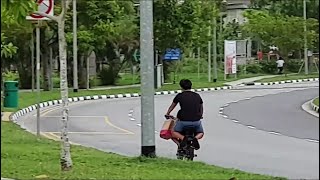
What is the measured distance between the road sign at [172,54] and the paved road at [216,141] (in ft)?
53.2

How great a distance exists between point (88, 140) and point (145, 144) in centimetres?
566

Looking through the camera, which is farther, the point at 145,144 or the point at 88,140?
the point at 88,140

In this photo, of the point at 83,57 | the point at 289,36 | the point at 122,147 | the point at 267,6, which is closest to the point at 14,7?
the point at 122,147

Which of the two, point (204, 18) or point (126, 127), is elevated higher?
point (204, 18)

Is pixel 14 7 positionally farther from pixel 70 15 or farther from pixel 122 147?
pixel 70 15

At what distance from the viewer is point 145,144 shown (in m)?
13.0

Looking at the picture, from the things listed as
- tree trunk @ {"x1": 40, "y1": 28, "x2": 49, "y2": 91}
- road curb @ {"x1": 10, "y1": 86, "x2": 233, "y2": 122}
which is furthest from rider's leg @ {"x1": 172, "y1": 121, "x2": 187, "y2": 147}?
tree trunk @ {"x1": 40, "y1": 28, "x2": 49, "y2": 91}

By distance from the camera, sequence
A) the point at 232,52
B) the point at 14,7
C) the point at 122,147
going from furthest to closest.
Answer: the point at 232,52
the point at 122,147
the point at 14,7

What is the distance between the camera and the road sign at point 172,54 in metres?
45.8

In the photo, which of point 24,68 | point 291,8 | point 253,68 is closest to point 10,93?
point 24,68

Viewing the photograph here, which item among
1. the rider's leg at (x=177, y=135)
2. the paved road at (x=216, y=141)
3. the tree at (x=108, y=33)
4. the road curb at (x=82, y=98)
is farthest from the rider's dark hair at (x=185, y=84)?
the tree at (x=108, y=33)

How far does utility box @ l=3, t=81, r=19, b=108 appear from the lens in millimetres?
25219

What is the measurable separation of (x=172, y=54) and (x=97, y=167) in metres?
35.7

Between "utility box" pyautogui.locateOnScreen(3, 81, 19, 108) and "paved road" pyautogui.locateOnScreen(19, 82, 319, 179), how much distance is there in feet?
2.47
